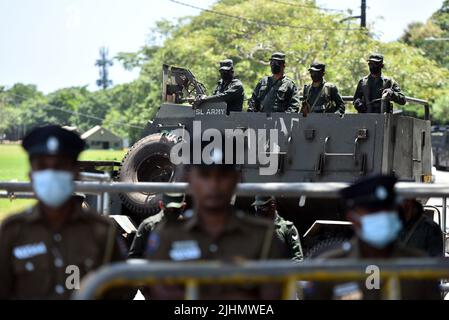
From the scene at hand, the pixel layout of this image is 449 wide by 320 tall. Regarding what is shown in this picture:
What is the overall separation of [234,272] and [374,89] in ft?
31.3

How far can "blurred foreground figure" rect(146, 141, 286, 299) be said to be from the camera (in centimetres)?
469

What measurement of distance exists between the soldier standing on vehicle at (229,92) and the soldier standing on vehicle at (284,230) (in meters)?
3.46

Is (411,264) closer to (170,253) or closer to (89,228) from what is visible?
(170,253)

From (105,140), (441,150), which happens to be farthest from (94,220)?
(105,140)

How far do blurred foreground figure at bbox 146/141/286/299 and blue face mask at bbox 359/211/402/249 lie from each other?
17.5 inches

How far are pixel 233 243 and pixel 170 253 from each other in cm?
28

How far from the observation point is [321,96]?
1318 centimetres

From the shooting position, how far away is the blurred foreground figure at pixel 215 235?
4.69 meters

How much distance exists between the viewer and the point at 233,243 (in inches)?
188

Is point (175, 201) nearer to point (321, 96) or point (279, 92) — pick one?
point (279, 92)

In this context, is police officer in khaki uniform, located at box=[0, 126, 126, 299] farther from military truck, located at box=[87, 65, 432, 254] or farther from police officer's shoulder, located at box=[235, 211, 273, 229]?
military truck, located at box=[87, 65, 432, 254]

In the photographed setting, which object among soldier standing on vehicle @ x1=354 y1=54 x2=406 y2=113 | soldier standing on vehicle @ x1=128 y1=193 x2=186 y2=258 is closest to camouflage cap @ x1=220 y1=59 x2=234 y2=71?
soldier standing on vehicle @ x1=354 y1=54 x2=406 y2=113

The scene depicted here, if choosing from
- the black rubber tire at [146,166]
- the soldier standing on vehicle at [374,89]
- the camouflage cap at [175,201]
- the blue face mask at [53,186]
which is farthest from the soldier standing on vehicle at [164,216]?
the soldier standing on vehicle at [374,89]
